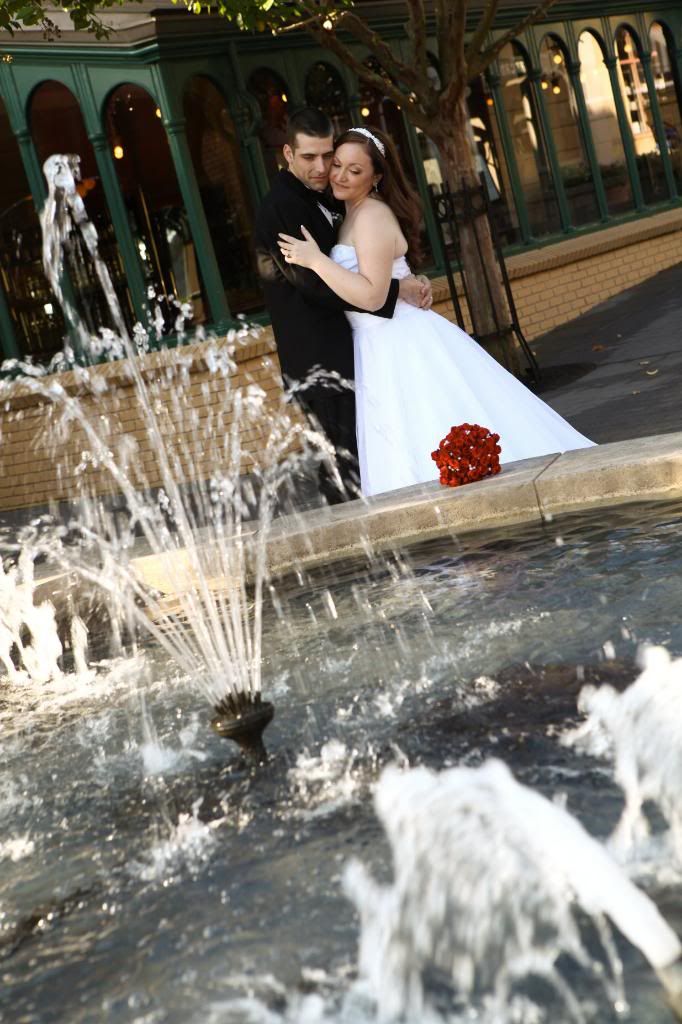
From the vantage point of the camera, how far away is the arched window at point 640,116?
64.6 ft

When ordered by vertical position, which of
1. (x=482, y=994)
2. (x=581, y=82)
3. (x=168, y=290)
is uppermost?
(x=581, y=82)

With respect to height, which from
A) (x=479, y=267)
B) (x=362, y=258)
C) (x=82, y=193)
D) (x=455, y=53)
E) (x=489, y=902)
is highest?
(x=455, y=53)

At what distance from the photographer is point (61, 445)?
44.7 ft

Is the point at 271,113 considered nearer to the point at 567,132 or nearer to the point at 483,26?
the point at 483,26

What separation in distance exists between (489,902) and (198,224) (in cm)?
1063

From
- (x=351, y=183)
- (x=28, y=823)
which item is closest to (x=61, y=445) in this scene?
(x=351, y=183)

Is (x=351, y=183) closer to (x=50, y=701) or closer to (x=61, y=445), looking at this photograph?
(x=50, y=701)

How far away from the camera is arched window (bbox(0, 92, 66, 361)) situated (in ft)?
42.7

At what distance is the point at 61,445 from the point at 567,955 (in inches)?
450

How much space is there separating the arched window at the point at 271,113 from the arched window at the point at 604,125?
6.12 m

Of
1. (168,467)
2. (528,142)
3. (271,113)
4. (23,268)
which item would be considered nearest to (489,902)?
(168,467)

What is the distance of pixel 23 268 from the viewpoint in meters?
13.4

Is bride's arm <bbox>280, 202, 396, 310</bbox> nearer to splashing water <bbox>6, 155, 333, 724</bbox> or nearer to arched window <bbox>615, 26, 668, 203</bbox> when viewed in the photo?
splashing water <bbox>6, 155, 333, 724</bbox>

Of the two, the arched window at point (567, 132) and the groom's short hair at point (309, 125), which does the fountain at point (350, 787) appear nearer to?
the groom's short hair at point (309, 125)
